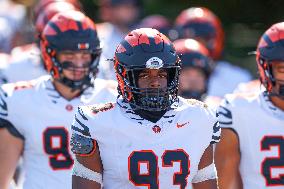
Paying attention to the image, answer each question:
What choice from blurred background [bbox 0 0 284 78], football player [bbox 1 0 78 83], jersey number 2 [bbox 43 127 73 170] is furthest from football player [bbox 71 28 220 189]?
blurred background [bbox 0 0 284 78]

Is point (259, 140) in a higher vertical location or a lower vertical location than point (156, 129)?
lower

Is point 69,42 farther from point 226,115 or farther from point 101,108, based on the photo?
point 101,108

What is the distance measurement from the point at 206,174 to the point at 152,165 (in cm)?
33

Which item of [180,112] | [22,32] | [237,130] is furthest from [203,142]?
[22,32]

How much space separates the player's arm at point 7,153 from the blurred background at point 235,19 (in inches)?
192

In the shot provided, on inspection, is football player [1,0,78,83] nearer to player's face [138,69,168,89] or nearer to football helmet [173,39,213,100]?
football helmet [173,39,213,100]

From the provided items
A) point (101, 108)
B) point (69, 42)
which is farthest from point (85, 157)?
point (69, 42)

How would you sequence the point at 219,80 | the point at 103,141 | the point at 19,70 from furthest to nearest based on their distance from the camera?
the point at 219,80, the point at 19,70, the point at 103,141

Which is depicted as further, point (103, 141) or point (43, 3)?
point (43, 3)

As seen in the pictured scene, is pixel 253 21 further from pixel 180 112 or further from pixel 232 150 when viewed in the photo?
pixel 180 112

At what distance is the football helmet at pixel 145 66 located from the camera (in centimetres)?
512

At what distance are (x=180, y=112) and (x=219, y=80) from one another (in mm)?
4351

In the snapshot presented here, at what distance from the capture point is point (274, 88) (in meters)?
6.09

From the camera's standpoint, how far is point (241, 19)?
12516mm
